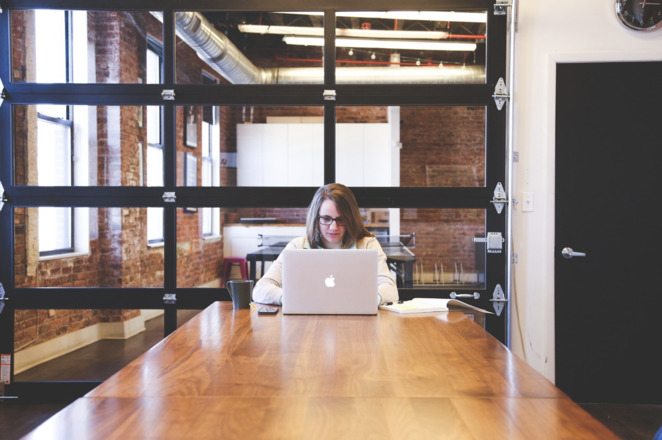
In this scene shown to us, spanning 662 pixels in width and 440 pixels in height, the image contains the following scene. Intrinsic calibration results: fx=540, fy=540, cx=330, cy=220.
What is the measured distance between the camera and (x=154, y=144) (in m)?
4.60

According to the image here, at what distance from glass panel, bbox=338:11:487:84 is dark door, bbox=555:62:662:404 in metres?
0.62

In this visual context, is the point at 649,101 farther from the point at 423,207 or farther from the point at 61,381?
the point at 61,381

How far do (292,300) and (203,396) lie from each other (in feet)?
3.10

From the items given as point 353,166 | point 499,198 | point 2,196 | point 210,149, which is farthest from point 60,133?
point 499,198

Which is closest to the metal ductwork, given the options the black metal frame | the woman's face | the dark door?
the black metal frame

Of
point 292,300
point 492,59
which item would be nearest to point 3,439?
point 292,300

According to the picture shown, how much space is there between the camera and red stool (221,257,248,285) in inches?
169

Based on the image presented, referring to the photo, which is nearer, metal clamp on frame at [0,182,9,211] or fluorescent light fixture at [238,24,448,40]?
metal clamp on frame at [0,182,9,211]

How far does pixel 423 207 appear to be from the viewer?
11.3 ft

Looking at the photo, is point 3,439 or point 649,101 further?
point 649,101

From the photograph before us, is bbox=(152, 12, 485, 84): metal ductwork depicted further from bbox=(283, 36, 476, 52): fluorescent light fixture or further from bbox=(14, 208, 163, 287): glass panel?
bbox=(14, 208, 163, 287): glass panel

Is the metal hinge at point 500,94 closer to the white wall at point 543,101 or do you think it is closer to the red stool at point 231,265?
the white wall at point 543,101

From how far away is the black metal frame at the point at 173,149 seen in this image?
3.38 meters

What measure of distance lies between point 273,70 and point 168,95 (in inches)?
31.1
